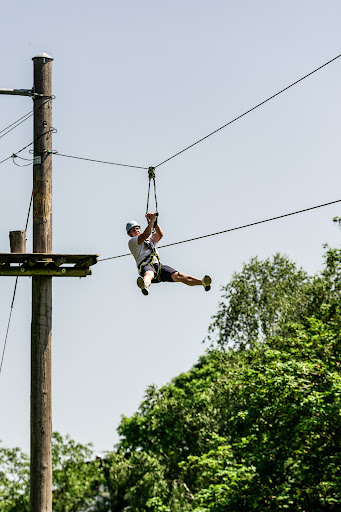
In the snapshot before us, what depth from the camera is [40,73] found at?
1153 centimetres

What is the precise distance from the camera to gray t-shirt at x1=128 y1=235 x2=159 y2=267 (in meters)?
11.7

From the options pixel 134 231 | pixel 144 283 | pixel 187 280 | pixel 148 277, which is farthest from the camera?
pixel 134 231

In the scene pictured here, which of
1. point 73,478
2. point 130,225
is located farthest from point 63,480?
point 130,225

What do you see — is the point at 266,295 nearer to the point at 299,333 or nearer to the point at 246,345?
the point at 246,345

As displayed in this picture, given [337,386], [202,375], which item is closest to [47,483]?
[337,386]

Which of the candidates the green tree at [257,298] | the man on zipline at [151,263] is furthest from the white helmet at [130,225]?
the green tree at [257,298]

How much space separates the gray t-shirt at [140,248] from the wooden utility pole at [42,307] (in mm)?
1138

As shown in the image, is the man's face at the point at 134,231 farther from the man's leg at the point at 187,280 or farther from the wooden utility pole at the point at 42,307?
the wooden utility pole at the point at 42,307

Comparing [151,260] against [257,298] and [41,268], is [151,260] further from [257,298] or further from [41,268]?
[257,298]

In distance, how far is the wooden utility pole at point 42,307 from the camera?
10.5 m

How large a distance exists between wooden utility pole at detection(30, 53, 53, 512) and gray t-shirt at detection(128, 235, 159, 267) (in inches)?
44.8

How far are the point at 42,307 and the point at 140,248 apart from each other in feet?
5.09

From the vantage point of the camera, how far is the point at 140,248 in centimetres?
1176

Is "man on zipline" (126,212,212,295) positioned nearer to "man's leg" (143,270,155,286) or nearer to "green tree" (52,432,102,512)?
"man's leg" (143,270,155,286)
